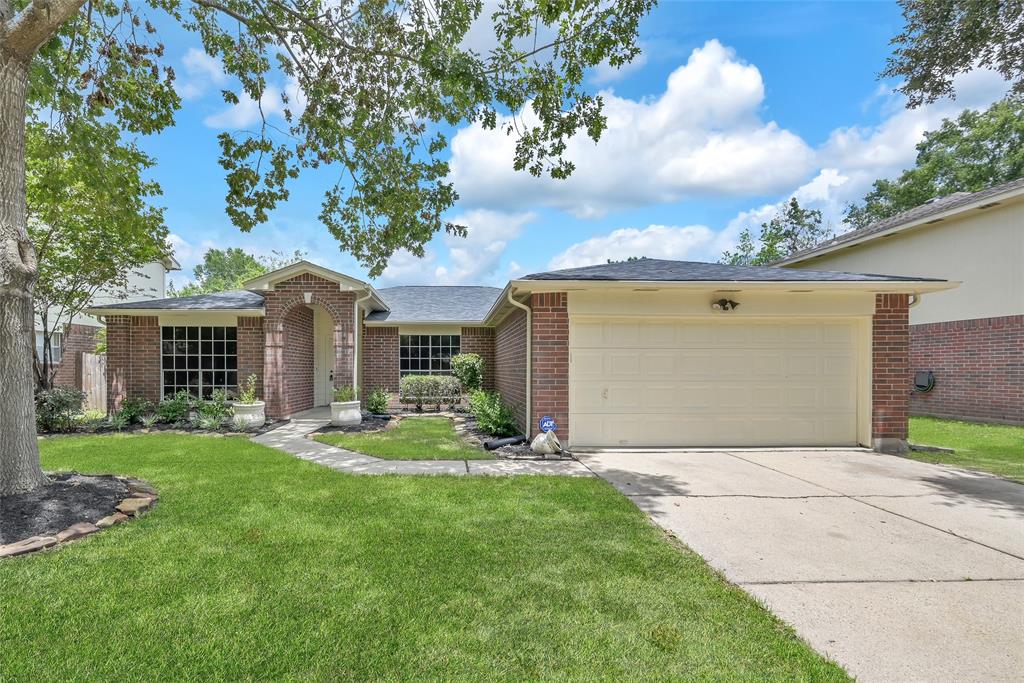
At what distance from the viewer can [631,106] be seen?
968cm

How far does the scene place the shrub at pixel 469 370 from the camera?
46.1 ft

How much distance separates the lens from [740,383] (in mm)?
8047

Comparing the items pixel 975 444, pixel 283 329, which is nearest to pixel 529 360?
pixel 283 329

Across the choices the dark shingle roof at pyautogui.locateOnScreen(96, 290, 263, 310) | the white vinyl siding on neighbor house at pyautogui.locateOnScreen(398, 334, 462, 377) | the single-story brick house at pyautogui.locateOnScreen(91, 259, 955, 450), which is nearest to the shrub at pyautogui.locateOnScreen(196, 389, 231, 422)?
the dark shingle roof at pyautogui.locateOnScreen(96, 290, 263, 310)

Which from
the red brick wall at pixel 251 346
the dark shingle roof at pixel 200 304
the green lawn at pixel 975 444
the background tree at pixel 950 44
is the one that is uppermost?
the background tree at pixel 950 44

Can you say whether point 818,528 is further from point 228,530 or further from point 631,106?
point 631,106

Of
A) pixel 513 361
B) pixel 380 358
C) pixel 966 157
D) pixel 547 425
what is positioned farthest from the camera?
pixel 966 157

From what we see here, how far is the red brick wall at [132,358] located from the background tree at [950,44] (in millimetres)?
18397

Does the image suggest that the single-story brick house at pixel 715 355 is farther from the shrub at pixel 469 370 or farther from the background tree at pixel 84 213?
the background tree at pixel 84 213

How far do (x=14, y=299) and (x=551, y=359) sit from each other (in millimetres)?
6366

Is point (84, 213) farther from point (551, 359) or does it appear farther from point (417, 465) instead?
point (551, 359)

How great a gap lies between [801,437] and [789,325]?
6.45 feet

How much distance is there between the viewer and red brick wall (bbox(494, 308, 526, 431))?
899cm

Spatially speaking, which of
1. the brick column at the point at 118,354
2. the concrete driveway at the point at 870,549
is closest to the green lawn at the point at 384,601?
the concrete driveway at the point at 870,549
